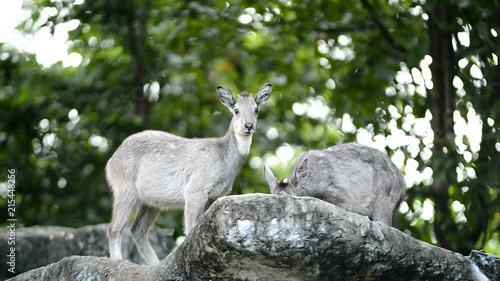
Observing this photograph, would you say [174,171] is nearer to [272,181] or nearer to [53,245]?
[272,181]

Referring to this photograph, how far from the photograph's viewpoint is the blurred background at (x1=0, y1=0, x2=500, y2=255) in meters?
15.7

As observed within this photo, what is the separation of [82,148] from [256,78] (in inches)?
160

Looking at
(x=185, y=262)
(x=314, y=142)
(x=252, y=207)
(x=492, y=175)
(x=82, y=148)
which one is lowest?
(x=82, y=148)

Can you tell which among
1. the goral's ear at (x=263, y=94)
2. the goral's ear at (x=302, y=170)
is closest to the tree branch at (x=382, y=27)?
the goral's ear at (x=263, y=94)

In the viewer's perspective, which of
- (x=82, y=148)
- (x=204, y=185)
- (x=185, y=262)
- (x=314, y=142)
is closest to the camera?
(x=185, y=262)

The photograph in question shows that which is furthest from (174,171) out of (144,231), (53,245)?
(53,245)

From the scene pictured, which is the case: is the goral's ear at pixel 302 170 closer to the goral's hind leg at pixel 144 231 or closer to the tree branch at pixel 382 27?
the goral's hind leg at pixel 144 231

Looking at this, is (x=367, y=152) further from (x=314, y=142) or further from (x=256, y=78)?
(x=256, y=78)

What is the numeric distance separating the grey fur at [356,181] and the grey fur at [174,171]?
0.65m

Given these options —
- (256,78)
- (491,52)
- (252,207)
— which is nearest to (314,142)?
(256,78)

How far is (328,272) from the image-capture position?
29.7 ft

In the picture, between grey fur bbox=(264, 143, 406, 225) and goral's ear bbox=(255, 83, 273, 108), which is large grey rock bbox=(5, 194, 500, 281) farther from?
goral's ear bbox=(255, 83, 273, 108)

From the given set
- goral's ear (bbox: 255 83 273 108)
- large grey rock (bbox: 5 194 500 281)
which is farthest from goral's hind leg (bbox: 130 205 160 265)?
large grey rock (bbox: 5 194 500 281)

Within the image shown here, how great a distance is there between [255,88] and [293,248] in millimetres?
13388
